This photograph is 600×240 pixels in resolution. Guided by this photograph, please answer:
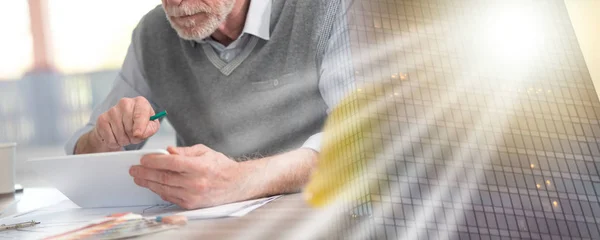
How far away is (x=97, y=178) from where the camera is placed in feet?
2.78

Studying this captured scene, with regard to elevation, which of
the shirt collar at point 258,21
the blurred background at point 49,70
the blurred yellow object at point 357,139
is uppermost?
the shirt collar at point 258,21

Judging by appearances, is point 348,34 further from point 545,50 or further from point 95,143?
point 95,143

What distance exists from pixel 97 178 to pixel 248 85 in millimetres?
606

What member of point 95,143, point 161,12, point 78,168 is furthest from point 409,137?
point 161,12

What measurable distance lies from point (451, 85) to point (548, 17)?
0.39 feet

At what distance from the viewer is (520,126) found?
1.41ft

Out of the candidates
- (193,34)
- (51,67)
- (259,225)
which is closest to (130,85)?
(193,34)

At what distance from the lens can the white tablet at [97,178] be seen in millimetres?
782

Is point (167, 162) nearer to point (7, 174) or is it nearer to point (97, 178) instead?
point (97, 178)

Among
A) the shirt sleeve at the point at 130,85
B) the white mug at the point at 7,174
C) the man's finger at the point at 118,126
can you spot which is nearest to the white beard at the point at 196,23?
the shirt sleeve at the point at 130,85

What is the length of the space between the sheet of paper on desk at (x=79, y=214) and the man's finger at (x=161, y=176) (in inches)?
1.5
